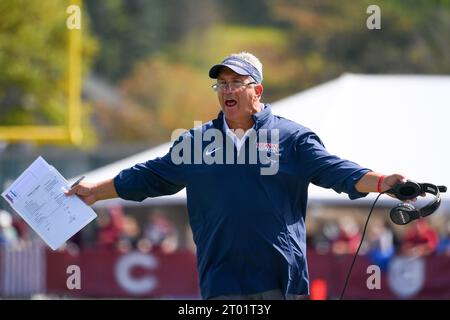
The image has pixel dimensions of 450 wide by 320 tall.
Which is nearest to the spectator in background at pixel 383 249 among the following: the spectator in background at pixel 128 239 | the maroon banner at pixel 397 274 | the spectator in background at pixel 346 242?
the maroon banner at pixel 397 274

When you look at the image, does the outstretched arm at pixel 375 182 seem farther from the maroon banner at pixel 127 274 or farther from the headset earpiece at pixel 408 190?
the maroon banner at pixel 127 274

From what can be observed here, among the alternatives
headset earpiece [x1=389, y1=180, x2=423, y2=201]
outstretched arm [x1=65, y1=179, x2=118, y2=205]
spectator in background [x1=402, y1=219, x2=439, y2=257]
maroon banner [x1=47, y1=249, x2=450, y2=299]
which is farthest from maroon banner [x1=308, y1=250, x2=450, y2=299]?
headset earpiece [x1=389, y1=180, x2=423, y2=201]

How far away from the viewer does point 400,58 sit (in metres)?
49.8

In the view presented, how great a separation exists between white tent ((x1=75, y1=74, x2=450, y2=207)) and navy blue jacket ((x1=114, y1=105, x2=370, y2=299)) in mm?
7505

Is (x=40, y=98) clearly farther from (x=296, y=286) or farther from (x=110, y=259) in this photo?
(x=296, y=286)

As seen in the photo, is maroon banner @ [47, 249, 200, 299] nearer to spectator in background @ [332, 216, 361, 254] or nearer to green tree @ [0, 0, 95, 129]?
spectator in background @ [332, 216, 361, 254]

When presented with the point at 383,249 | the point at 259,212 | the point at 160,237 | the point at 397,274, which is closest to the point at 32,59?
the point at 160,237

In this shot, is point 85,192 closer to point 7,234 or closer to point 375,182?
point 375,182

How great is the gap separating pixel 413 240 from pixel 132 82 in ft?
120

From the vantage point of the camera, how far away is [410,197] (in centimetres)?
592

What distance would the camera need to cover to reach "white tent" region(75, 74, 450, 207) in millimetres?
13820

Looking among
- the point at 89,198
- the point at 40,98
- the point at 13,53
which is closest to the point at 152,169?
the point at 89,198

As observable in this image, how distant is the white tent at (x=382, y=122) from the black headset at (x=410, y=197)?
24.6ft

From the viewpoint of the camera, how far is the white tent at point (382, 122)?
13.8 metres
